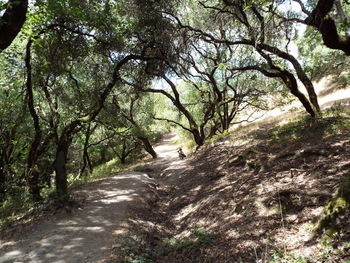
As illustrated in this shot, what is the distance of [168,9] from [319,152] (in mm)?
8722

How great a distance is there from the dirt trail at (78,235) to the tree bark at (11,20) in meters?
4.45

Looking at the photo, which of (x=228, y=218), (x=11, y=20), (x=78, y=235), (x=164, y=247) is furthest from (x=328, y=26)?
(x=78, y=235)

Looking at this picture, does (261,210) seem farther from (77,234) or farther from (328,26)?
(77,234)

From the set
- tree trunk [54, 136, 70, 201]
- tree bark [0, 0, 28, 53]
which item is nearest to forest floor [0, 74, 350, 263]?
tree trunk [54, 136, 70, 201]

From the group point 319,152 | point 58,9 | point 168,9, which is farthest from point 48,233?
point 168,9

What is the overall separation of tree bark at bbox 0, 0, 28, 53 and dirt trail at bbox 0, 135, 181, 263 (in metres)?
4.45

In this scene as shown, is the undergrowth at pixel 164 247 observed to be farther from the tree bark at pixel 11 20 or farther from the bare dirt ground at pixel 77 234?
the tree bark at pixel 11 20

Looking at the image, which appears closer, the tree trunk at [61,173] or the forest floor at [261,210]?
the forest floor at [261,210]

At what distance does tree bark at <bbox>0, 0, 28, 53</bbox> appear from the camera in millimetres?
3434

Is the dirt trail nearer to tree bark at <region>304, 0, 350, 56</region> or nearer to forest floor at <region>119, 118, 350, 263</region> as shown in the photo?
forest floor at <region>119, 118, 350, 263</region>

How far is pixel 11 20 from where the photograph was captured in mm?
3459

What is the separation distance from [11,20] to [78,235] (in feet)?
17.0

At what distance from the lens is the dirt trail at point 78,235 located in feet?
17.1

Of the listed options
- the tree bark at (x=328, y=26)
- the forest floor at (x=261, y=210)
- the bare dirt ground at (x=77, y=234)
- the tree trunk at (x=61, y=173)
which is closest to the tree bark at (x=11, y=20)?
the bare dirt ground at (x=77, y=234)
